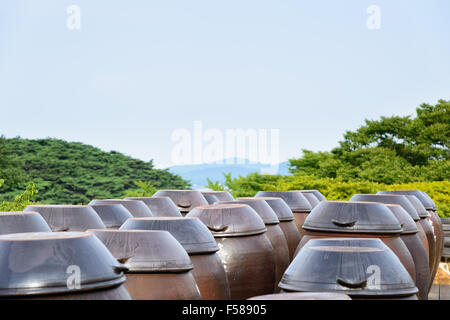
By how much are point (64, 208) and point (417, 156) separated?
27756 mm

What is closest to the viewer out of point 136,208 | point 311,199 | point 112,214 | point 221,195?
point 112,214

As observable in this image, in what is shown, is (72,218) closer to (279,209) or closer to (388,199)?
(279,209)

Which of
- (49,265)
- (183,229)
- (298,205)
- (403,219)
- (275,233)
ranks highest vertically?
(49,265)

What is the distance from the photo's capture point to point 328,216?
7770mm

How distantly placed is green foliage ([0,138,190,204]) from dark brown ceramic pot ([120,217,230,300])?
90.0ft

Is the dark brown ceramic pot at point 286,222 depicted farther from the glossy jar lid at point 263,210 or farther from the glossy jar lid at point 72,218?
the glossy jar lid at point 72,218

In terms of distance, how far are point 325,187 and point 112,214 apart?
49.7ft

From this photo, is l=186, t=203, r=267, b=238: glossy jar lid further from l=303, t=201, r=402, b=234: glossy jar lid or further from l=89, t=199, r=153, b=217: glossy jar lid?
l=89, t=199, r=153, b=217: glossy jar lid

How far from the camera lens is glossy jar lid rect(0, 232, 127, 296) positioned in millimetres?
3834

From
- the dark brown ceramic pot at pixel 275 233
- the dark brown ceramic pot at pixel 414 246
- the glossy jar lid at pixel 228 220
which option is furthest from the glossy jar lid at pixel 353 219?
the dark brown ceramic pot at pixel 275 233

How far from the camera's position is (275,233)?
972 cm

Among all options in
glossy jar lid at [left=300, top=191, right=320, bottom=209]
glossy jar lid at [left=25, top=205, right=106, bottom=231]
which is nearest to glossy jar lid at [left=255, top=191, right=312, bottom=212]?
glossy jar lid at [left=300, top=191, right=320, bottom=209]

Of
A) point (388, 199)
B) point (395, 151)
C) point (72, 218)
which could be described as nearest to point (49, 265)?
point (72, 218)

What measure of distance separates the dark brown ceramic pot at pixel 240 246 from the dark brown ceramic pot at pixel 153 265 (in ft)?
8.99
